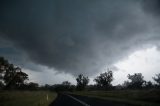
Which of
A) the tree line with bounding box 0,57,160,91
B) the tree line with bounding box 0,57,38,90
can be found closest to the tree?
the tree line with bounding box 0,57,160,91

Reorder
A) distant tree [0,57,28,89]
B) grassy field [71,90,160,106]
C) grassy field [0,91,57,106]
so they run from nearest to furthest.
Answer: grassy field [71,90,160,106] < grassy field [0,91,57,106] < distant tree [0,57,28,89]

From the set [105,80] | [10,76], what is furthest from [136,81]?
[10,76]

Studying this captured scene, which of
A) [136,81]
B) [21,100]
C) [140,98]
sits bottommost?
[21,100]

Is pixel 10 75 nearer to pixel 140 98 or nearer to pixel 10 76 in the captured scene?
pixel 10 76

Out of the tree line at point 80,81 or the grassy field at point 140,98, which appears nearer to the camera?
the grassy field at point 140,98

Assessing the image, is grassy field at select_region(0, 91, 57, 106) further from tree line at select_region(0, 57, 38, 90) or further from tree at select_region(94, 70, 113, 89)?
tree at select_region(94, 70, 113, 89)

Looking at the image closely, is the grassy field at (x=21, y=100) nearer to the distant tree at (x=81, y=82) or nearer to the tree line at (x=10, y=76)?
the tree line at (x=10, y=76)

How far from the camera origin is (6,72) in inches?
4075

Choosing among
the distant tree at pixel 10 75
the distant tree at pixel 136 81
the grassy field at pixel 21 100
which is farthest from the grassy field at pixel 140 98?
the distant tree at pixel 136 81

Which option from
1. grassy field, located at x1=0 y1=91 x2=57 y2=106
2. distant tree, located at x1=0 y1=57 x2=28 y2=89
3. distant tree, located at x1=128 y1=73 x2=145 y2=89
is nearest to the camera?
grassy field, located at x1=0 y1=91 x2=57 y2=106

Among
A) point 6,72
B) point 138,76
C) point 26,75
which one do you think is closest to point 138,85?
point 138,76

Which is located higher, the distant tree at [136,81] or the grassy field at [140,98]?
the distant tree at [136,81]

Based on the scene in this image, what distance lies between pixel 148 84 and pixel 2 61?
105 metres

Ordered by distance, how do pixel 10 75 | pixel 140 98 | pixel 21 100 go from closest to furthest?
1. pixel 21 100
2. pixel 140 98
3. pixel 10 75
